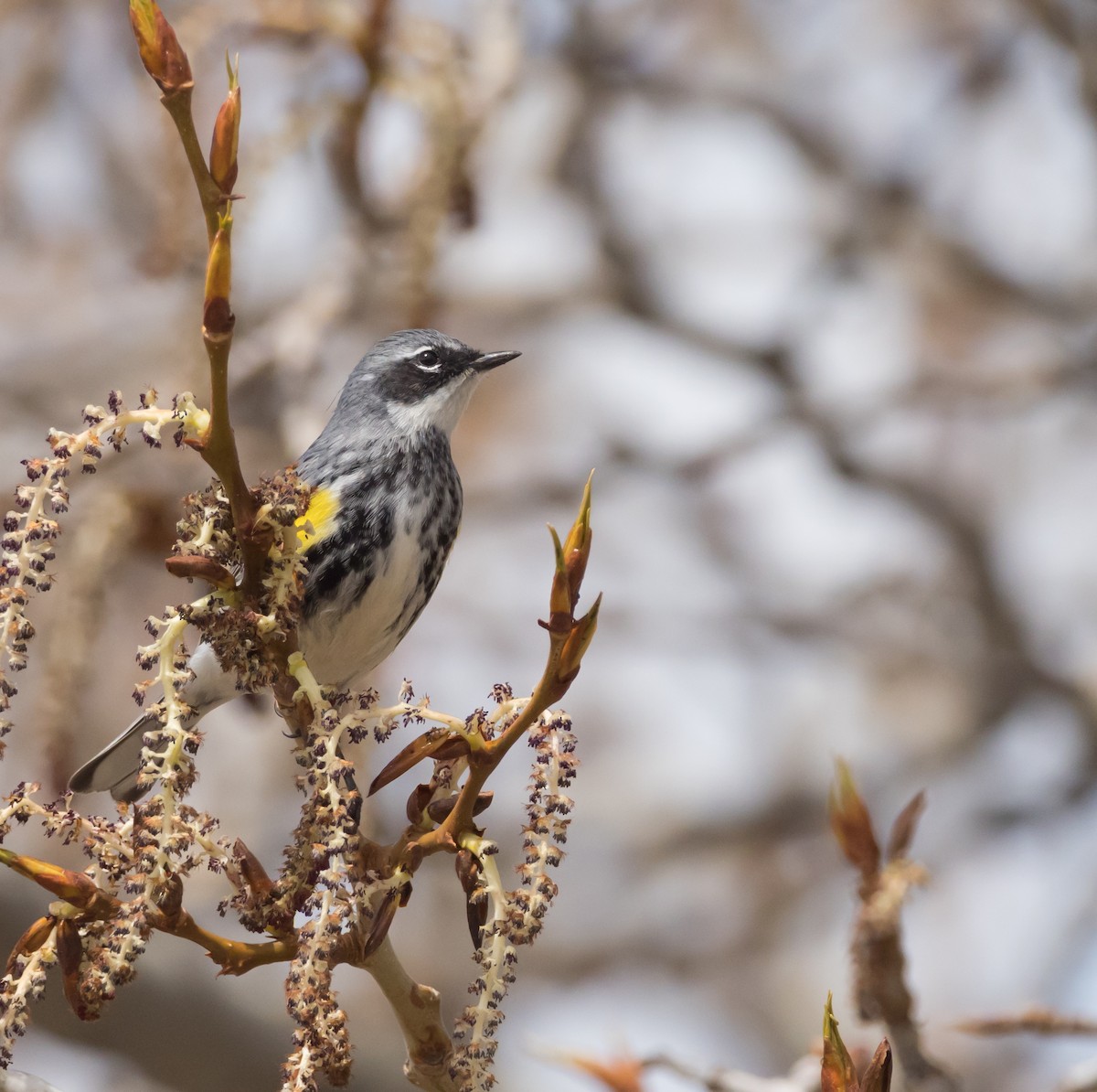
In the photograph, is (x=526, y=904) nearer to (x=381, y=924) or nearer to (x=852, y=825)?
(x=381, y=924)

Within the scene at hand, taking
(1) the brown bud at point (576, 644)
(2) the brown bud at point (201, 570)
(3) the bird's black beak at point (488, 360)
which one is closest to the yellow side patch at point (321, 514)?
(3) the bird's black beak at point (488, 360)

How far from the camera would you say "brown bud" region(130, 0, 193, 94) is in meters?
1.16

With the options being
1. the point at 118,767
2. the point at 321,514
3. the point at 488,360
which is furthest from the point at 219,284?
the point at 488,360

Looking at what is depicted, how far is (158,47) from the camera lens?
1165 mm

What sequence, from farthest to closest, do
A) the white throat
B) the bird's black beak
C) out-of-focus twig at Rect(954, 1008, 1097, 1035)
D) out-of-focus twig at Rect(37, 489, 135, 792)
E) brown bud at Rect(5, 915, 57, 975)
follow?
1. the bird's black beak
2. the white throat
3. out-of-focus twig at Rect(37, 489, 135, 792)
4. out-of-focus twig at Rect(954, 1008, 1097, 1035)
5. brown bud at Rect(5, 915, 57, 975)

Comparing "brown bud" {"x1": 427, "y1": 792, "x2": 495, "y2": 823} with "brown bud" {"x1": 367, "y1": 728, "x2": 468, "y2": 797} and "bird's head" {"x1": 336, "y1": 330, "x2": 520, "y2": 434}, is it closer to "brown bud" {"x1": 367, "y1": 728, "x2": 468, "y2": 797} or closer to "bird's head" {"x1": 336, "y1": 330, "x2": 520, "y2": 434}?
"brown bud" {"x1": 367, "y1": 728, "x2": 468, "y2": 797}

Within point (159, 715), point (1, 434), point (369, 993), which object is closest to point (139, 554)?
point (1, 434)

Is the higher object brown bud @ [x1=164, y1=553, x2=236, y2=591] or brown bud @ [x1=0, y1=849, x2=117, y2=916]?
brown bud @ [x1=164, y1=553, x2=236, y2=591]

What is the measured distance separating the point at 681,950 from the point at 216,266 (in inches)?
228

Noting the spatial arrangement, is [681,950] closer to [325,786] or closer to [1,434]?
[1,434]

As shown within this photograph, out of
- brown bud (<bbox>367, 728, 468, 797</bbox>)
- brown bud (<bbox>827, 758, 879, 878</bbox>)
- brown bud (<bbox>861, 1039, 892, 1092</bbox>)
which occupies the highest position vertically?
brown bud (<bbox>827, 758, 879, 878</bbox>)

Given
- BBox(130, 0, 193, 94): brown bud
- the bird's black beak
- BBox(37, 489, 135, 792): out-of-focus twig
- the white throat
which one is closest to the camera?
BBox(130, 0, 193, 94): brown bud

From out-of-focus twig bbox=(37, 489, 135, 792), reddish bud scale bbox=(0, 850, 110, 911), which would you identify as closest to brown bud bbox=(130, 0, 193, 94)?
reddish bud scale bbox=(0, 850, 110, 911)

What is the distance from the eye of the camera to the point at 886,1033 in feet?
5.54
